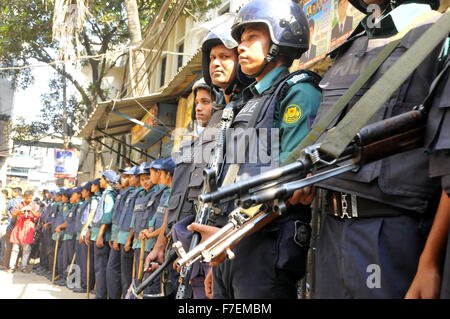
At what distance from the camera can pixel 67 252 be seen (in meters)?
11.5

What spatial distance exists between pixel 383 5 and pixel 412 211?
1040 mm

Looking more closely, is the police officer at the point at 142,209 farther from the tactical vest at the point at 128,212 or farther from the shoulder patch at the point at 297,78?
the shoulder patch at the point at 297,78

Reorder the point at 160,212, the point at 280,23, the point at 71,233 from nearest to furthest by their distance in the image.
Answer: the point at 280,23 → the point at 160,212 → the point at 71,233

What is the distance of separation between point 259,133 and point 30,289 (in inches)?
341

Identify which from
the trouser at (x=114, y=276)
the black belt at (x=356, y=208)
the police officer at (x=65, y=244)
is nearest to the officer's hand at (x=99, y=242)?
the trouser at (x=114, y=276)

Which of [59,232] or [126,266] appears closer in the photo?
[126,266]

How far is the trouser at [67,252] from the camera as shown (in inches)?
444

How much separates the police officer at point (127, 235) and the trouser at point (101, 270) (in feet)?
2.67

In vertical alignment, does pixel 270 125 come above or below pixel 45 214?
above

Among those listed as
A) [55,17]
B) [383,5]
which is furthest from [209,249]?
[55,17]

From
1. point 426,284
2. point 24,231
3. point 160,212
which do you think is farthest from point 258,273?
point 24,231

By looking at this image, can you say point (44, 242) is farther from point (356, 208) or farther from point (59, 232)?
point (356, 208)

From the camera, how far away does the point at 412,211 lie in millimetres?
1716
